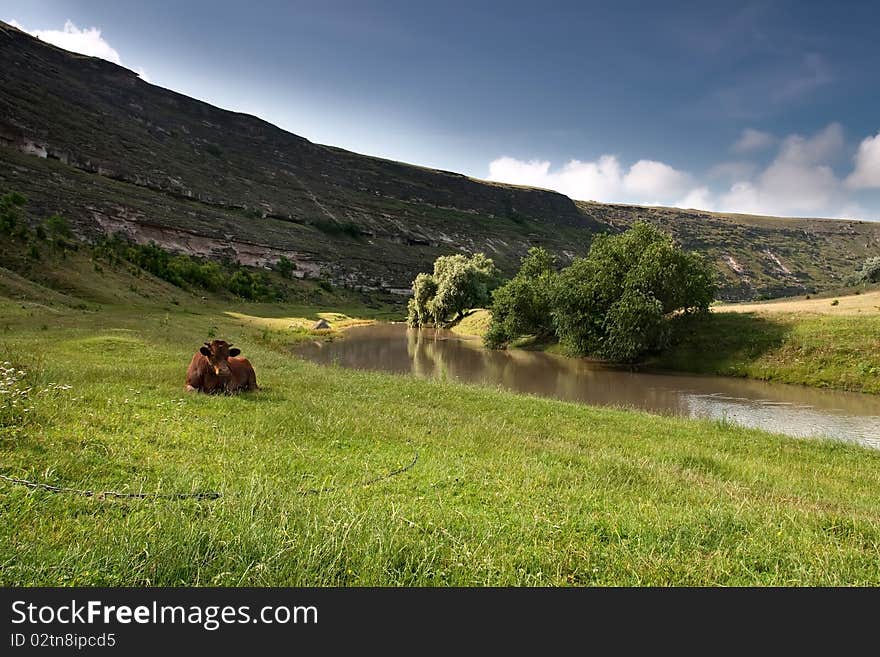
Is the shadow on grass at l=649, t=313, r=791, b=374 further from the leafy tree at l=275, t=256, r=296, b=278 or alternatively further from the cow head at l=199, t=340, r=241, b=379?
the leafy tree at l=275, t=256, r=296, b=278

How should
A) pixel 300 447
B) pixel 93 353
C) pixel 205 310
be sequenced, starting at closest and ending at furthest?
pixel 300 447, pixel 93 353, pixel 205 310

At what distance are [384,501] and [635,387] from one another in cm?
2522

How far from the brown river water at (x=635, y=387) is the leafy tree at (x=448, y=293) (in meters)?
19.3

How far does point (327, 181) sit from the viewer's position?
15950 cm

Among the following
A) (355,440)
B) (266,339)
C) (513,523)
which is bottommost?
(266,339)

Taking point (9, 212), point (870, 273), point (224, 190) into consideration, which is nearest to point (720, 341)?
point (870, 273)

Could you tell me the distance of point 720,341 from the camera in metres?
33.4

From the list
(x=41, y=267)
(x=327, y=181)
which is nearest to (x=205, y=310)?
(x=41, y=267)

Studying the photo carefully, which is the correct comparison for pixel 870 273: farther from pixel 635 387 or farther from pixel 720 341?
pixel 635 387

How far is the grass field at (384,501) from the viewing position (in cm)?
310

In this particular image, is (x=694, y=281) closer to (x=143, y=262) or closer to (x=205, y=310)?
(x=205, y=310)

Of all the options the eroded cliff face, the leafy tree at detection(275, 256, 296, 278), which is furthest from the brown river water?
the eroded cliff face

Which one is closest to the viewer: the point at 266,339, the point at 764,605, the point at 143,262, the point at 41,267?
the point at 764,605

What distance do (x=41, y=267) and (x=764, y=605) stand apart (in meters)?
48.5
